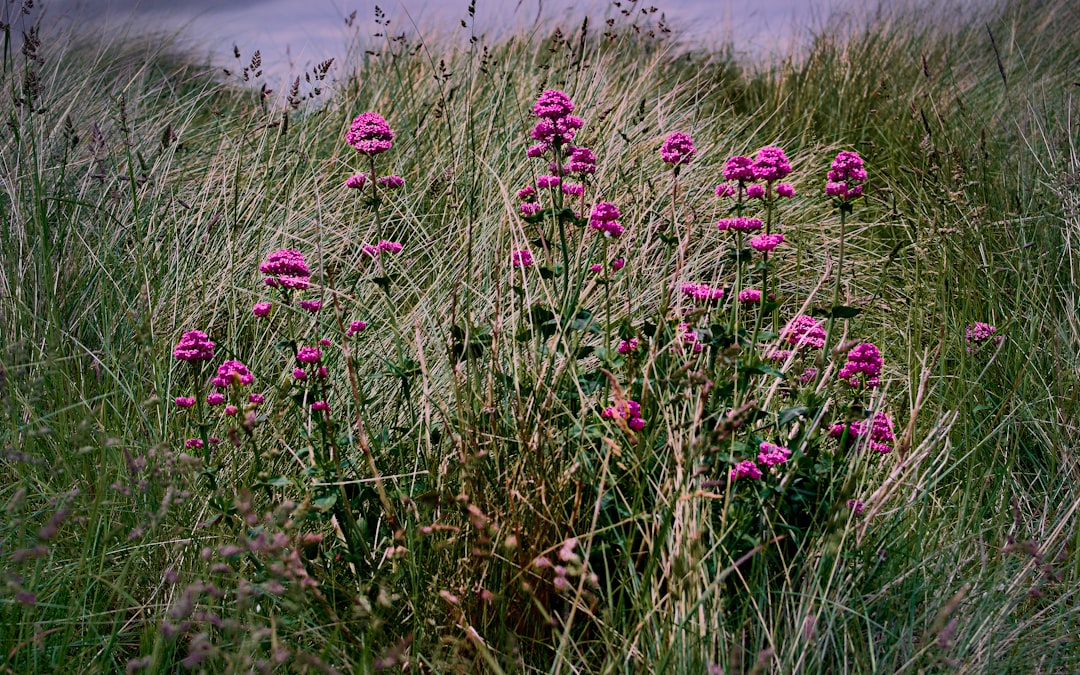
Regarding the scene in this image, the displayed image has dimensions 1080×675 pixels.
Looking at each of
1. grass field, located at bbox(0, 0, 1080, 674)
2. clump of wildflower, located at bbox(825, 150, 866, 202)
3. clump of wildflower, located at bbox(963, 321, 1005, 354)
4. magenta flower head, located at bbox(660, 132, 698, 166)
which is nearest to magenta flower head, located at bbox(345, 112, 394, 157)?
grass field, located at bbox(0, 0, 1080, 674)

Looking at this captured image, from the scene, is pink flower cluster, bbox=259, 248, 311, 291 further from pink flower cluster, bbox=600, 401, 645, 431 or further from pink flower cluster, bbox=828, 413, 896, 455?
pink flower cluster, bbox=828, 413, 896, 455

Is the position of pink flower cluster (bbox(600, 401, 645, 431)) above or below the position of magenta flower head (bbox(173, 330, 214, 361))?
above

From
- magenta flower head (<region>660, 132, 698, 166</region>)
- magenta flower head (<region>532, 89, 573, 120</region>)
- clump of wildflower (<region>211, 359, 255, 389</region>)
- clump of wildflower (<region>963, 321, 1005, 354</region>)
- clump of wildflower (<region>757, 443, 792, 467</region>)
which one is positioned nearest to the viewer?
clump of wildflower (<region>757, 443, 792, 467</region>)

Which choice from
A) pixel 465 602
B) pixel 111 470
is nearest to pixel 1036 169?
pixel 465 602

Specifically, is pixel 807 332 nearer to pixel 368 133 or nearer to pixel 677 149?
pixel 677 149

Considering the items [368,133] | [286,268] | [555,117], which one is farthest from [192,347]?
[555,117]

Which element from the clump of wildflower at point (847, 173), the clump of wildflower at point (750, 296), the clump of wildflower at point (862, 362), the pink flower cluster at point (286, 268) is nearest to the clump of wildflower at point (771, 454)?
the clump of wildflower at point (862, 362)

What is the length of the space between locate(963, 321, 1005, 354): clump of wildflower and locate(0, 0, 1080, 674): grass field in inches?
2.0

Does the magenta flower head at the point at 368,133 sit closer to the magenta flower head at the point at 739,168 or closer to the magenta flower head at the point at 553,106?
the magenta flower head at the point at 553,106

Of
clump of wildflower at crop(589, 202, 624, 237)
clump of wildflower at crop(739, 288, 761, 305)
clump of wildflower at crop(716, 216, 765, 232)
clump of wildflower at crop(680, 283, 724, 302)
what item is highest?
clump of wildflower at crop(716, 216, 765, 232)

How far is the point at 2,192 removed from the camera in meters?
3.26

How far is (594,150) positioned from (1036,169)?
184cm

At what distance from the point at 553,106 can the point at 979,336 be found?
1.39 meters

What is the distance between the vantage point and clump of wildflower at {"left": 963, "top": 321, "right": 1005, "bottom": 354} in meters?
2.44
